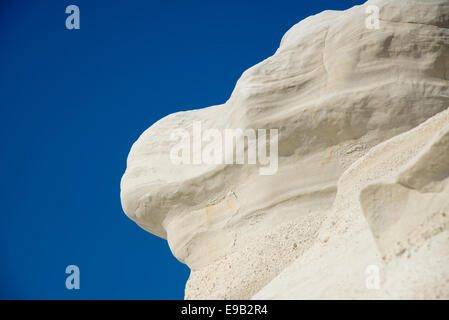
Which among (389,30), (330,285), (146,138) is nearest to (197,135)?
(146,138)

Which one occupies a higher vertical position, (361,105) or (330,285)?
(361,105)

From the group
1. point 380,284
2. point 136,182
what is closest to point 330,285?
point 380,284

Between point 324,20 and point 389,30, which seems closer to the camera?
point 389,30

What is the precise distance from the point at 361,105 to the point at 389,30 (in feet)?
2.87

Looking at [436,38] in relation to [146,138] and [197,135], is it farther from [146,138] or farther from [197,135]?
[146,138]

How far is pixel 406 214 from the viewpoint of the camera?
11.5ft

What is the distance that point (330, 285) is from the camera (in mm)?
3602

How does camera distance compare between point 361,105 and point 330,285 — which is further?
point 361,105

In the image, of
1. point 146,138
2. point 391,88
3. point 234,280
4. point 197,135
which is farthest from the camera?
point 146,138

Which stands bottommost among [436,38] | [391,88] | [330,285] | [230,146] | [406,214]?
[330,285]

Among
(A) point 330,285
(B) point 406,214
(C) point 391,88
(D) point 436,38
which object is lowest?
(A) point 330,285

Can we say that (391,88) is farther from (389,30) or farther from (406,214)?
(406,214)
